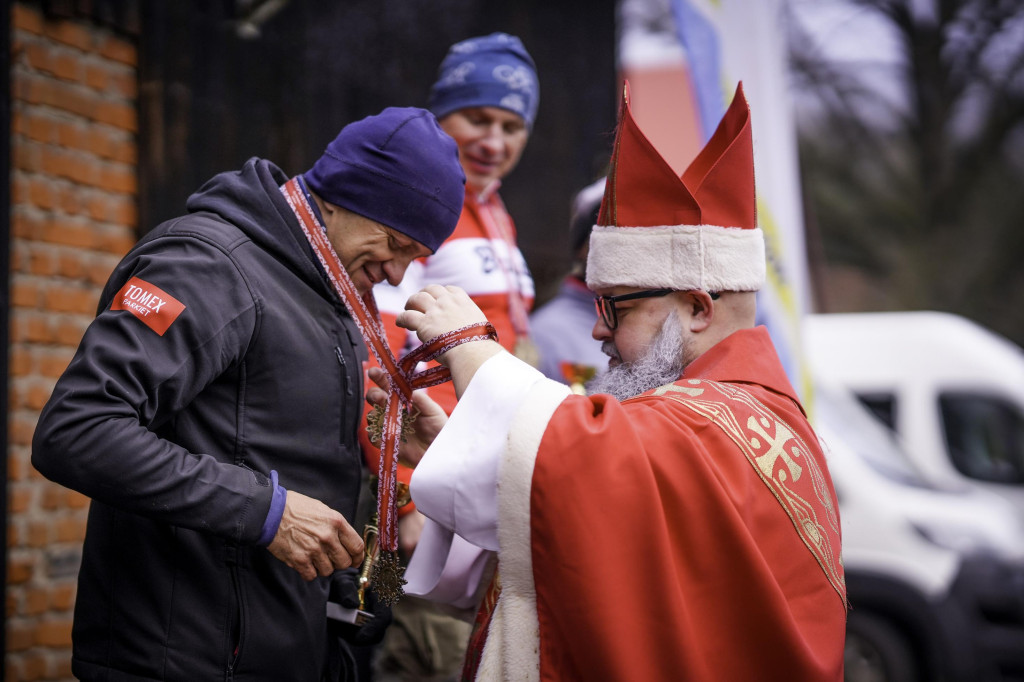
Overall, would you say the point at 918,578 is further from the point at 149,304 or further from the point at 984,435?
the point at 149,304

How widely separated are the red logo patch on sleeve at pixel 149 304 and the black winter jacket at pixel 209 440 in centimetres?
1

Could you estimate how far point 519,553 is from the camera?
2.02m

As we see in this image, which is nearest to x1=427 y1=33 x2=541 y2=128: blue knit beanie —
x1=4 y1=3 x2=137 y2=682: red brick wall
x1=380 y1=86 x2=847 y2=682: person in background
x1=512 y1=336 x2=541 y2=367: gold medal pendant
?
x1=512 y1=336 x2=541 y2=367: gold medal pendant

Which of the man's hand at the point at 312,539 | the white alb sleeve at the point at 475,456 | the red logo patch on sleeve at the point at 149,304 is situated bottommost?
the man's hand at the point at 312,539

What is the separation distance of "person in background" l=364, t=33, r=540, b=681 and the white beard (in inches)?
34.6

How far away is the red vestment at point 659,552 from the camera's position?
1944 mm

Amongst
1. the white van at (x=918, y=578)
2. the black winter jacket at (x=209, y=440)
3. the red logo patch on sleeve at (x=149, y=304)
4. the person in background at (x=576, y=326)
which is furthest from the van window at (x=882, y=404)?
the red logo patch on sleeve at (x=149, y=304)

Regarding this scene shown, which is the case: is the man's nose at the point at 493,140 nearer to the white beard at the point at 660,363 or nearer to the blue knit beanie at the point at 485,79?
the blue knit beanie at the point at 485,79

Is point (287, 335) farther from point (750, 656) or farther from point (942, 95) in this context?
point (942, 95)

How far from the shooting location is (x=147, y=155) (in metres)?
3.73

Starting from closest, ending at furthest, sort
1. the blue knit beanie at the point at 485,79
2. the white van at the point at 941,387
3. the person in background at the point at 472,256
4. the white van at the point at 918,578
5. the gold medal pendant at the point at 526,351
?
the person in background at the point at 472,256 → the gold medal pendant at the point at 526,351 → the blue knit beanie at the point at 485,79 → the white van at the point at 918,578 → the white van at the point at 941,387

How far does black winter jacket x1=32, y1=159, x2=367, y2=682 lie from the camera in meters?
1.94

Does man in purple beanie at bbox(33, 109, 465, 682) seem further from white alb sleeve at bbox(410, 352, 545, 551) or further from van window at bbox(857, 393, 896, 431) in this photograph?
van window at bbox(857, 393, 896, 431)

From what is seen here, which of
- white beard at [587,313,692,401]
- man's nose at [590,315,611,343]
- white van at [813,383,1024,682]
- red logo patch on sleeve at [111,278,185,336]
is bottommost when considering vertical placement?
white van at [813,383,1024,682]
